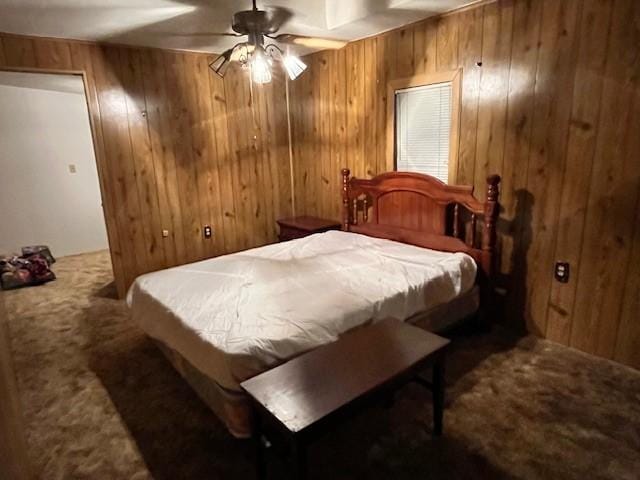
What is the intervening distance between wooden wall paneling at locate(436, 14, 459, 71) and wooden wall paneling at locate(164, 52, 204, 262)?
2.46 metres

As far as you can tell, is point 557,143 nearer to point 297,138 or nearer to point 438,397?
point 438,397

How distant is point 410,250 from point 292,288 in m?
1.12

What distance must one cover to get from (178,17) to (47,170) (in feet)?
12.5

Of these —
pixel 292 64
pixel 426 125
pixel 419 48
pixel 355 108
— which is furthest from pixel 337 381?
pixel 355 108

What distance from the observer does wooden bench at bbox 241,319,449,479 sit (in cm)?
134

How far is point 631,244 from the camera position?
2350 millimetres

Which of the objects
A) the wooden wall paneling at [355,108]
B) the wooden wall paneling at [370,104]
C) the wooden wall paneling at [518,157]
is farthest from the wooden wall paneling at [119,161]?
the wooden wall paneling at [518,157]

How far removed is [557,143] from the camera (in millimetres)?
2582

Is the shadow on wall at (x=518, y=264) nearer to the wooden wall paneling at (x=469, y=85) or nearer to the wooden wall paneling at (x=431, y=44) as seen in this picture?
the wooden wall paneling at (x=469, y=85)

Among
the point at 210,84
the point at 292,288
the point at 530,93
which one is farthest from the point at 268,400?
the point at 210,84

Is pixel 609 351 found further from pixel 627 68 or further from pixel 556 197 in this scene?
pixel 627 68

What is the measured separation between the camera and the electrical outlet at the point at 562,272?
8.70ft

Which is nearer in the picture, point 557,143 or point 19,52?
point 557,143

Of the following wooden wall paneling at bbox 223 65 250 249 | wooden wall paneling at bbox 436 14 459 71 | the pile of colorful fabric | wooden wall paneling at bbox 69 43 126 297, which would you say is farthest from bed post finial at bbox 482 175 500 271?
the pile of colorful fabric
